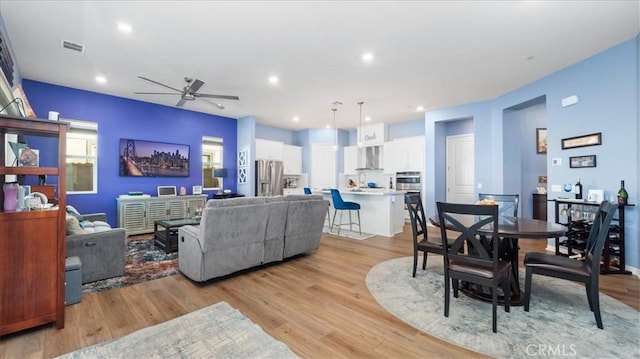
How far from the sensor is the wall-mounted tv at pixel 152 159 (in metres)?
5.77

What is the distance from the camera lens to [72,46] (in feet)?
11.5

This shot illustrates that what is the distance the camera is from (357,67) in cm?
418

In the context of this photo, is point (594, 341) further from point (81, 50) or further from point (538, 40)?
point (81, 50)

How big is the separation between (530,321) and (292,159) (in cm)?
736

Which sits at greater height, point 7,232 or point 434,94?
point 434,94

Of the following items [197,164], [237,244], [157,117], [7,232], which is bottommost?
[237,244]

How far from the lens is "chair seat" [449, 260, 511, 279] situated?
7.04ft

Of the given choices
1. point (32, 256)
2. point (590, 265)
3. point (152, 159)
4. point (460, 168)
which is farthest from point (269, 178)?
point (590, 265)

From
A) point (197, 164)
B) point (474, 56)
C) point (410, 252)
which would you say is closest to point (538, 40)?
point (474, 56)

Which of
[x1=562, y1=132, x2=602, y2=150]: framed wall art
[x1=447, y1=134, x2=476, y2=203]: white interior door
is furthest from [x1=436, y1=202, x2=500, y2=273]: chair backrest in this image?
[x1=447, y1=134, x2=476, y2=203]: white interior door

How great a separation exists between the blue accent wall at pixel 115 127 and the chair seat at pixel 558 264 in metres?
6.80

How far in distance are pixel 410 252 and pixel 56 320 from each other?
4.19 metres

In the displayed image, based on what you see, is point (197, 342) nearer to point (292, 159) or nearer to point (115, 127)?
point (115, 127)

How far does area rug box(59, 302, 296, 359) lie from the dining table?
1838 millimetres
